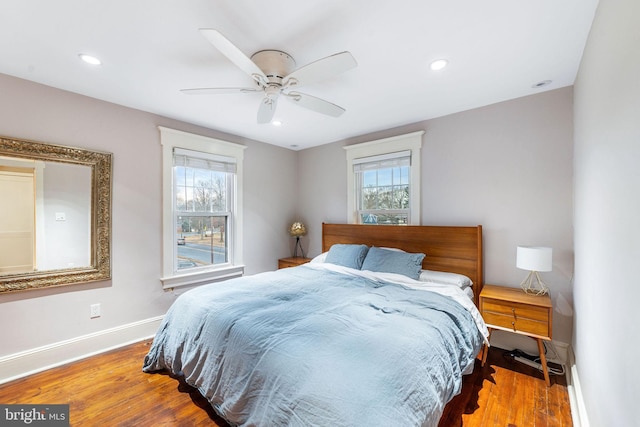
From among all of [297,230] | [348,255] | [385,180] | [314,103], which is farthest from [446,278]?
[297,230]

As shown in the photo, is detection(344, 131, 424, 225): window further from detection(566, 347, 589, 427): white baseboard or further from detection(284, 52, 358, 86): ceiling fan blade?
detection(284, 52, 358, 86): ceiling fan blade

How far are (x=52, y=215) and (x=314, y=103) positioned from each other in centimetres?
256

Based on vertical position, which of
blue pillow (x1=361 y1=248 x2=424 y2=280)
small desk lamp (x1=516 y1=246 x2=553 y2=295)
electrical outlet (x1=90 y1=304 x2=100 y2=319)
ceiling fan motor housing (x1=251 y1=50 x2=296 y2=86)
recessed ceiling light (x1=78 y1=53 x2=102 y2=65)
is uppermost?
recessed ceiling light (x1=78 y1=53 x2=102 y2=65)

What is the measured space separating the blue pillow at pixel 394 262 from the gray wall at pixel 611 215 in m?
1.25

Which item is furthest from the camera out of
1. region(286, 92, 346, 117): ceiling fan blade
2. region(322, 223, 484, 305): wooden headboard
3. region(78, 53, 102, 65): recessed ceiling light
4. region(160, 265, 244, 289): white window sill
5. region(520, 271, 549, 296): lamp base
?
region(160, 265, 244, 289): white window sill

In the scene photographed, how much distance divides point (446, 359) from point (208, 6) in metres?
2.38

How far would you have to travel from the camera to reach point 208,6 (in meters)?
1.46

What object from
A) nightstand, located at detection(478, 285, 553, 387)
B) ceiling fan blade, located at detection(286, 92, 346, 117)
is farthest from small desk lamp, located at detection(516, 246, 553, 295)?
ceiling fan blade, located at detection(286, 92, 346, 117)

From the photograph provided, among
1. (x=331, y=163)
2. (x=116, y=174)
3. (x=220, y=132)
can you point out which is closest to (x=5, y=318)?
(x=116, y=174)

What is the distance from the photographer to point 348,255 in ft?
10.7

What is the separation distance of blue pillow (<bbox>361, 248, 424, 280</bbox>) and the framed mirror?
2746 millimetres

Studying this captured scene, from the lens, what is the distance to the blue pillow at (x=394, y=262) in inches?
109

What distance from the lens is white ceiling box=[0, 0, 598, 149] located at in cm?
149

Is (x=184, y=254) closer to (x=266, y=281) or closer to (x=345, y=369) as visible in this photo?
(x=266, y=281)
